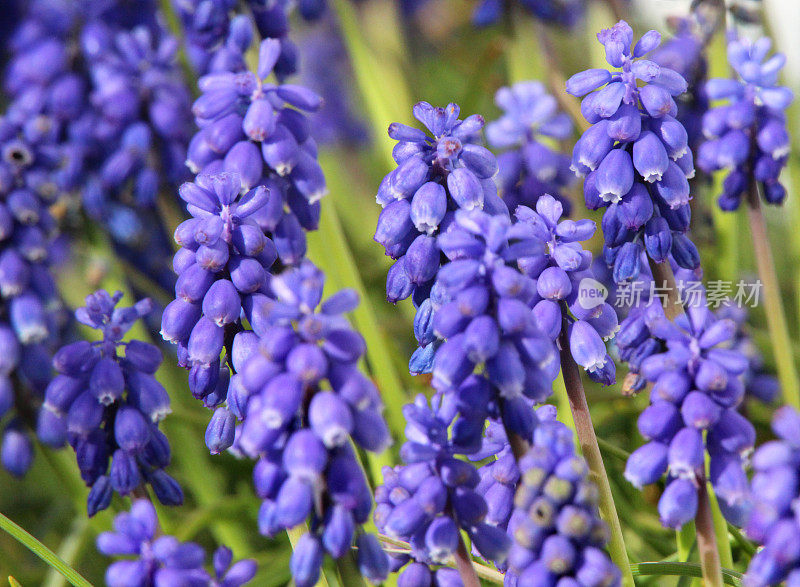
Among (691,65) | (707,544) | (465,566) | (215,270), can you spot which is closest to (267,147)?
(215,270)

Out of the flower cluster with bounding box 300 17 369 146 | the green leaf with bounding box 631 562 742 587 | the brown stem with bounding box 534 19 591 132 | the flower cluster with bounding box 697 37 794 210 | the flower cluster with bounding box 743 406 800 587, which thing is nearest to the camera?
the flower cluster with bounding box 743 406 800 587

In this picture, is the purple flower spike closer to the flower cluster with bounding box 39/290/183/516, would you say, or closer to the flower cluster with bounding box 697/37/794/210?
the flower cluster with bounding box 697/37/794/210

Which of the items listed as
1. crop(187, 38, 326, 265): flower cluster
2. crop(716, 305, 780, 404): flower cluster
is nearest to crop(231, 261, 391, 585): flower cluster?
crop(187, 38, 326, 265): flower cluster

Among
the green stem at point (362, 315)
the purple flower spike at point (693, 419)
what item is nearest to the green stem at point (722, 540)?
the purple flower spike at point (693, 419)

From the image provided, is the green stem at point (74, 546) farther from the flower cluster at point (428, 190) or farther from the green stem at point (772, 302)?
the green stem at point (772, 302)

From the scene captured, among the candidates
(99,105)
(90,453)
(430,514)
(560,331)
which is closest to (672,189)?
(560,331)

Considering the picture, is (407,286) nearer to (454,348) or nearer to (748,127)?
(454,348)
